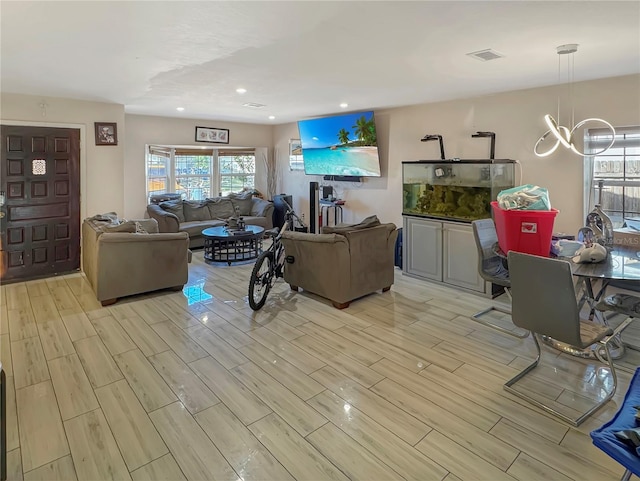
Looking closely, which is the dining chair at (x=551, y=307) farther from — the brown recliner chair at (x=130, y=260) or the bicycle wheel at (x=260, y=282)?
the brown recliner chair at (x=130, y=260)

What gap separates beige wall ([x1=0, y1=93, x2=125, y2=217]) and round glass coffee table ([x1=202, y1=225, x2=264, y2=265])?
142 cm

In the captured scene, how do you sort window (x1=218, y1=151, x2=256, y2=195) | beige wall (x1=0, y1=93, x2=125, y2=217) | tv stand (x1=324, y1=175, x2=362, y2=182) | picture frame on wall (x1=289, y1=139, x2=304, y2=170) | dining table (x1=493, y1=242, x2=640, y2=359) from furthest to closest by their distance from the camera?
window (x1=218, y1=151, x2=256, y2=195), picture frame on wall (x1=289, y1=139, x2=304, y2=170), tv stand (x1=324, y1=175, x2=362, y2=182), beige wall (x1=0, y1=93, x2=125, y2=217), dining table (x1=493, y1=242, x2=640, y2=359)

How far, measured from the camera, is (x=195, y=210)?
737 centimetres

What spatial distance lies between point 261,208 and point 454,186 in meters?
4.07

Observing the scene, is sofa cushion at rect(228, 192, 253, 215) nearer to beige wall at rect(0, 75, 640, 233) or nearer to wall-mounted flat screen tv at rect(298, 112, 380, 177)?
beige wall at rect(0, 75, 640, 233)

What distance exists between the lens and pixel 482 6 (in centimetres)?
224

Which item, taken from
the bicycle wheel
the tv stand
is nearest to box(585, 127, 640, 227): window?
the tv stand

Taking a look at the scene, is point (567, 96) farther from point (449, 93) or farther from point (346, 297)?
point (346, 297)

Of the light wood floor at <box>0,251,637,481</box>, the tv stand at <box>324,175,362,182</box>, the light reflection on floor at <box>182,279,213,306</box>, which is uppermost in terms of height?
the tv stand at <box>324,175,362,182</box>

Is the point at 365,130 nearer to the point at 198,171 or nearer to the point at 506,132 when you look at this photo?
the point at 506,132

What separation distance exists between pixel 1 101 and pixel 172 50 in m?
3.17

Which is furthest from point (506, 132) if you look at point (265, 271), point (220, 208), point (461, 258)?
point (220, 208)

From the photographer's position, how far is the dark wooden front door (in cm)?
487

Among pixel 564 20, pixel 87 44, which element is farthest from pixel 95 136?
pixel 564 20
